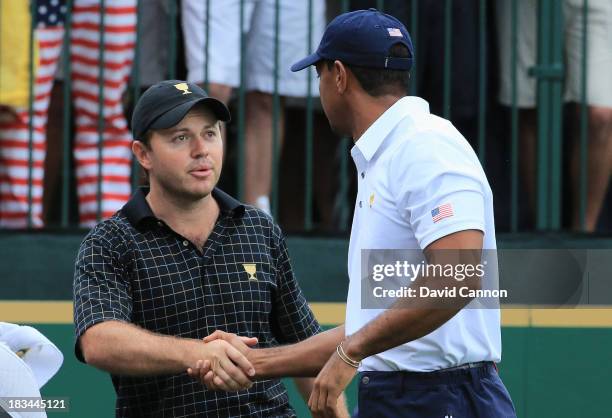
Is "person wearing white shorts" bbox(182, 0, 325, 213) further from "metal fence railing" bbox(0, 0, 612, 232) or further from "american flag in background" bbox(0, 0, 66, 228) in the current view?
"american flag in background" bbox(0, 0, 66, 228)

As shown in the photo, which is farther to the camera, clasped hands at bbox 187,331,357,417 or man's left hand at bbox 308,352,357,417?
clasped hands at bbox 187,331,357,417

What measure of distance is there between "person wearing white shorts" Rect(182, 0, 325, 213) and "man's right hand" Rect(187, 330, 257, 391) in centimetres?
255

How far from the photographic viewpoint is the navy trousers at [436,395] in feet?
13.3

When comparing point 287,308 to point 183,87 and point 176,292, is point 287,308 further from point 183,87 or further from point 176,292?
point 183,87

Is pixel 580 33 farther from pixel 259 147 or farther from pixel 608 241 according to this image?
pixel 259 147

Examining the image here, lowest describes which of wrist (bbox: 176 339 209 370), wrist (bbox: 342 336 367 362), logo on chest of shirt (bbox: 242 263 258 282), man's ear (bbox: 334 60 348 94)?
wrist (bbox: 176 339 209 370)

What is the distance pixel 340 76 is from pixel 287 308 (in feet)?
2.71

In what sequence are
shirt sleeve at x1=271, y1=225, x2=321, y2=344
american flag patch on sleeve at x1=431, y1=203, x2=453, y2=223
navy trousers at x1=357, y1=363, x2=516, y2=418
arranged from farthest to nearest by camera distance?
1. shirt sleeve at x1=271, y1=225, x2=321, y2=344
2. navy trousers at x1=357, y1=363, x2=516, y2=418
3. american flag patch on sleeve at x1=431, y1=203, x2=453, y2=223

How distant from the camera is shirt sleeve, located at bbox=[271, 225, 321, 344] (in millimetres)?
4652

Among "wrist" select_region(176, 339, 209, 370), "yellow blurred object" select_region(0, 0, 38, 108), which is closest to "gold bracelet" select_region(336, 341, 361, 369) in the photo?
"wrist" select_region(176, 339, 209, 370)

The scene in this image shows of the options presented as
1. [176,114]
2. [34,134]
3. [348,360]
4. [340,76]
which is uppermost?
[340,76]

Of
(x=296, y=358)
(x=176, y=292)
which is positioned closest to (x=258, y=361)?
(x=296, y=358)

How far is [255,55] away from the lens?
22.6 feet

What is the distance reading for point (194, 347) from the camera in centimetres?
427
